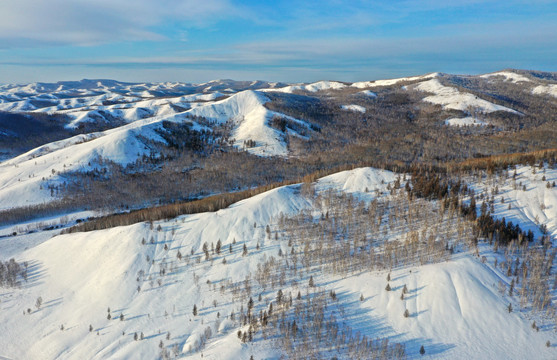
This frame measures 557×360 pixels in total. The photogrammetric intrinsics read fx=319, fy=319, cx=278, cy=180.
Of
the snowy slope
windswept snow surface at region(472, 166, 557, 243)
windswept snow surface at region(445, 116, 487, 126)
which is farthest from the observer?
windswept snow surface at region(445, 116, 487, 126)

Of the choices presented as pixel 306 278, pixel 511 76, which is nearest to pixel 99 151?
pixel 306 278

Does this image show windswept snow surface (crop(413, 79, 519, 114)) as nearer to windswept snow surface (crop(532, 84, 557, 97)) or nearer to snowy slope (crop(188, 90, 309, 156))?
windswept snow surface (crop(532, 84, 557, 97))

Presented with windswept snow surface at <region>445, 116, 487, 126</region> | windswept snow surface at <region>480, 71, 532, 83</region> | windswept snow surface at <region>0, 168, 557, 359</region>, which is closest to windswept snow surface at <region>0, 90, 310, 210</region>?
windswept snow surface at <region>0, 168, 557, 359</region>

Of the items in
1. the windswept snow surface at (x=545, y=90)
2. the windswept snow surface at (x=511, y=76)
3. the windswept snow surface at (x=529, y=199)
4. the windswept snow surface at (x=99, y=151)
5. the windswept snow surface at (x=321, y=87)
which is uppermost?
the windswept snow surface at (x=511, y=76)

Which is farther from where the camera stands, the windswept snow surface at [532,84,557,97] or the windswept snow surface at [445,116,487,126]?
the windswept snow surface at [532,84,557,97]

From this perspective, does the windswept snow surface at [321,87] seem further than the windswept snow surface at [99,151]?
Yes

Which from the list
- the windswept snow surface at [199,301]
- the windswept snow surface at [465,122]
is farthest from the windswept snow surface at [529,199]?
the windswept snow surface at [465,122]

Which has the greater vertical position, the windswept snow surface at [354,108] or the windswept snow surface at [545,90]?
the windswept snow surface at [545,90]

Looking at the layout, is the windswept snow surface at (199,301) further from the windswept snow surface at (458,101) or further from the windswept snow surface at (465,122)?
the windswept snow surface at (458,101)

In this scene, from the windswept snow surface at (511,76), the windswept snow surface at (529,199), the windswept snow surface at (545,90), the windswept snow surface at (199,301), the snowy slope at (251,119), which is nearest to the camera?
the windswept snow surface at (199,301)
